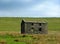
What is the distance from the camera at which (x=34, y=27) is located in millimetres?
51438

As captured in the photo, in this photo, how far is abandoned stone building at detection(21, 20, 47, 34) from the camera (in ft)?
168

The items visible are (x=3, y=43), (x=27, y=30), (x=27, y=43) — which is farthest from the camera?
(x=27, y=30)

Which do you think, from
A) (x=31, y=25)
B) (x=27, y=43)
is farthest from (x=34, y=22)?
(x=27, y=43)

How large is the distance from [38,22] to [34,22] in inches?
41.1

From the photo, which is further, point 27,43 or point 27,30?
point 27,30

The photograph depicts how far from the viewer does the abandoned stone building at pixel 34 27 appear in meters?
51.1

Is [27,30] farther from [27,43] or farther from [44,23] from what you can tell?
[27,43]

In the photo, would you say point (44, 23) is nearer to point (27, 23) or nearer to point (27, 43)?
point (27, 23)

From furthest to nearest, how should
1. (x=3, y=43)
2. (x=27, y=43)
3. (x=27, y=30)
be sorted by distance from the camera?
(x=27, y=30) < (x=27, y=43) < (x=3, y=43)

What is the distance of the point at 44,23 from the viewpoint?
52625 millimetres

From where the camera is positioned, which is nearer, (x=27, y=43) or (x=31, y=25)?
(x=27, y=43)

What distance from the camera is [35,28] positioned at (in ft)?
170

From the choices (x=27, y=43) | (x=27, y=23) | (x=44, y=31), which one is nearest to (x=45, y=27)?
(x=44, y=31)

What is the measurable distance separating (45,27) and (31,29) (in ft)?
11.7
